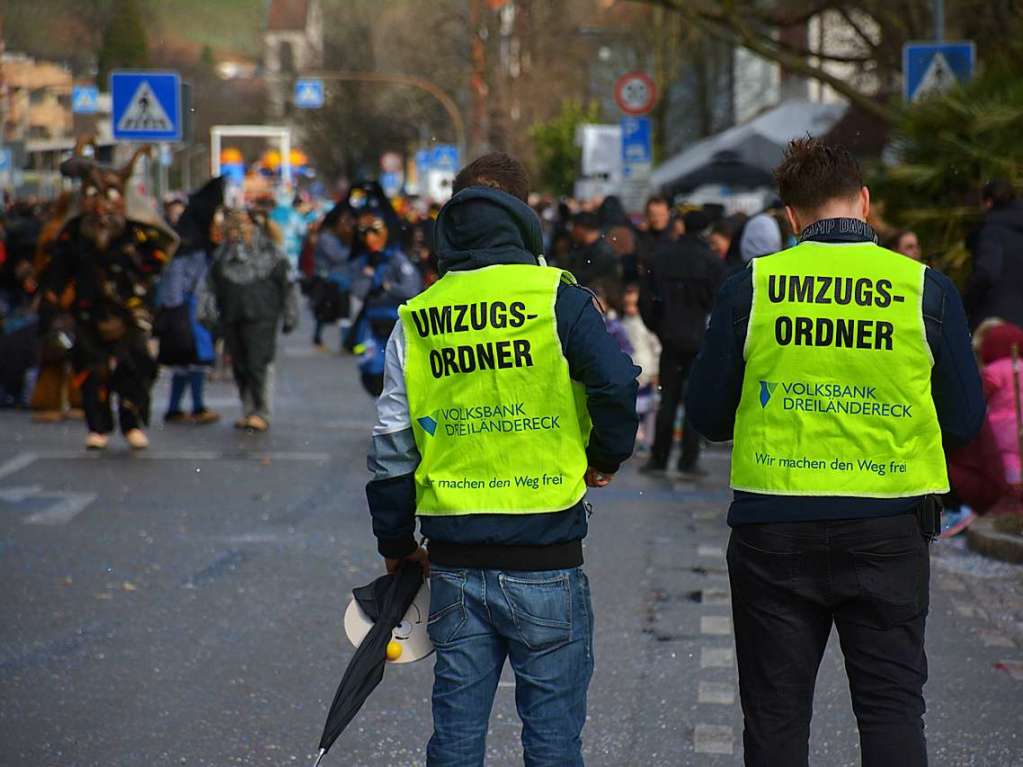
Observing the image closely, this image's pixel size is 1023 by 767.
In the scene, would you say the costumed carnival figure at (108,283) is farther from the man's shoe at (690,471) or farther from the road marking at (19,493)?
the man's shoe at (690,471)

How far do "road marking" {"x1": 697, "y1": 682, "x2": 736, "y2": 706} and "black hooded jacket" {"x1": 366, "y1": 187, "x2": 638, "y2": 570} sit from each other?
249 cm

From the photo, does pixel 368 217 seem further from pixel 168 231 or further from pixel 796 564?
pixel 796 564

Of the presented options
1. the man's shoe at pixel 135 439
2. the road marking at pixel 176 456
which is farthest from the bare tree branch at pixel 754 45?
the man's shoe at pixel 135 439

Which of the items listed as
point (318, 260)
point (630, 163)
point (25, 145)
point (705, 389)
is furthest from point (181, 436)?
point (25, 145)

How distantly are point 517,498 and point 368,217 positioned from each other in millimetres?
10279

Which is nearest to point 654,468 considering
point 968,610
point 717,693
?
point 968,610

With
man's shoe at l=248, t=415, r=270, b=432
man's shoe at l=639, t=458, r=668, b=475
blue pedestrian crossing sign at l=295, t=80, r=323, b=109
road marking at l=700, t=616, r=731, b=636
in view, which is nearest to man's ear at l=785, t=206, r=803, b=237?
road marking at l=700, t=616, r=731, b=636

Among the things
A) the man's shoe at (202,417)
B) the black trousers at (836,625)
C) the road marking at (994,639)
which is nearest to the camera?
the black trousers at (836,625)

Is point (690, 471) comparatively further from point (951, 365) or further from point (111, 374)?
point (951, 365)

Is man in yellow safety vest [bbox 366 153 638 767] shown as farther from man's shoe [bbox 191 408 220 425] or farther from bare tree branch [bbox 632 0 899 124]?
bare tree branch [bbox 632 0 899 124]

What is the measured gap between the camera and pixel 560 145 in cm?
5847

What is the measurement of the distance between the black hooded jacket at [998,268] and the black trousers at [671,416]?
6.22 ft

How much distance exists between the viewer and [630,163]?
27781mm

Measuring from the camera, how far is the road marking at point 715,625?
308 inches
